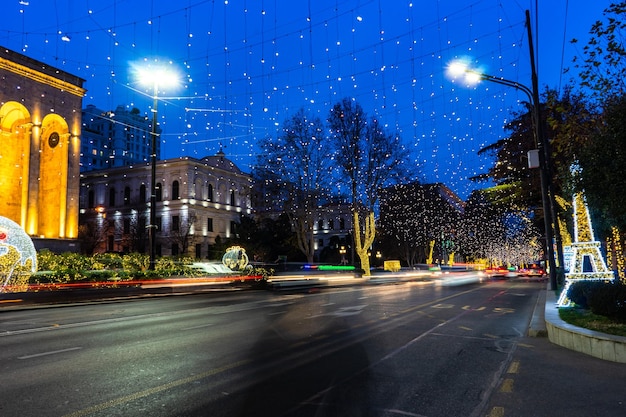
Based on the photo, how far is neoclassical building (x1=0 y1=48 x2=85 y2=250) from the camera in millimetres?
36469

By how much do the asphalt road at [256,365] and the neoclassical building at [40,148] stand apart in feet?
95.4

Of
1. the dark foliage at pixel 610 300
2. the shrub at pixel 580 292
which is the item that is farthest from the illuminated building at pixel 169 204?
the dark foliage at pixel 610 300

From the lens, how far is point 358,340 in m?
9.39

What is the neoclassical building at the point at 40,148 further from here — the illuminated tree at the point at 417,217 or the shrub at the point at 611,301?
the shrub at the point at 611,301

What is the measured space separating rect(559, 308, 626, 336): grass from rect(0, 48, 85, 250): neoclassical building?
122ft

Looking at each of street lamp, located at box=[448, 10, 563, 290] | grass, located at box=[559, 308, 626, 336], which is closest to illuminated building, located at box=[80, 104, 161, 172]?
street lamp, located at box=[448, 10, 563, 290]

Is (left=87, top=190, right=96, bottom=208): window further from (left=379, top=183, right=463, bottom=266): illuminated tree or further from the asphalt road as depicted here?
the asphalt road

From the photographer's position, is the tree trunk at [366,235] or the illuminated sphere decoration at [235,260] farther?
the tree trunk at [366,235]

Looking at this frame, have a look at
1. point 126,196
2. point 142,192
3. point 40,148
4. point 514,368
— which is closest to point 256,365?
point 514,368

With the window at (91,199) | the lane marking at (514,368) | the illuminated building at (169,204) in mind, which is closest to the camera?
the lane marking at (514,368)

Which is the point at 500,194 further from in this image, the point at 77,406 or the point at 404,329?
the point at 77,406

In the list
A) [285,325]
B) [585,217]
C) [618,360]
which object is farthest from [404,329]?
[585,217]

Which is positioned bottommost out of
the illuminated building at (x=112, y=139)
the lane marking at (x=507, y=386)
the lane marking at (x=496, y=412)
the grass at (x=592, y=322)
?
the lane marking at (x=507, y=386)

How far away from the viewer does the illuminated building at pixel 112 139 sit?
355 feet
